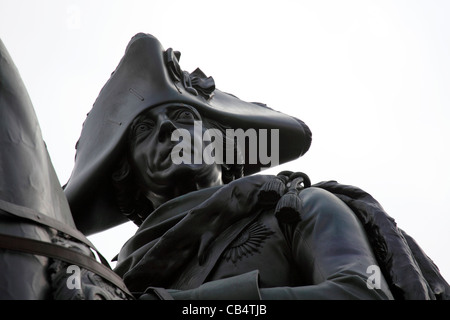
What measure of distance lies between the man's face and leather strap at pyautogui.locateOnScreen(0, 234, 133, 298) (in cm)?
299

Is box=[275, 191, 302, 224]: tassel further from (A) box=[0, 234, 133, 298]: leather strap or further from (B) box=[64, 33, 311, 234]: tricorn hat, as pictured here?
(B) box=[64, 33, 311, 234]: tricorn hat

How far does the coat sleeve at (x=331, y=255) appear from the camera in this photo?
554 cm

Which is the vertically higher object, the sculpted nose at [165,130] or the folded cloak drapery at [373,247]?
the sculpted nose at [165,130]

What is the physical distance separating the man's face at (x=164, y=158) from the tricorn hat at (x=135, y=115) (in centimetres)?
11

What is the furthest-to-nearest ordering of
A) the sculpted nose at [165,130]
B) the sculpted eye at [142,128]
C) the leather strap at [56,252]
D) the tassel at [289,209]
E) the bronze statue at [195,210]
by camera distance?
the sculpted eye at [142,128] → the sculpted nose at [165,130] → the tassel at [289,209] → the bronze statue at [195,210] → the leather strap at [56,252]

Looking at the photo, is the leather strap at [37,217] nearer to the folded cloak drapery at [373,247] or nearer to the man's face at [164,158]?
the folded cloak drapery at [373,247]

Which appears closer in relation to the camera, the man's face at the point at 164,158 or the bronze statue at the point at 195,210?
the bronze statue at the point at 195,210

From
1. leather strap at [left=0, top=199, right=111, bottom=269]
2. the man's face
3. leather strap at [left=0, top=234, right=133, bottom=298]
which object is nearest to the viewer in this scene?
leather strap at [left=0, top=234, right=133, bottom=298]

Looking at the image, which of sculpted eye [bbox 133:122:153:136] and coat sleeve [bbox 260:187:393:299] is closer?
coat sleeve [bbox 260:187:393:299]

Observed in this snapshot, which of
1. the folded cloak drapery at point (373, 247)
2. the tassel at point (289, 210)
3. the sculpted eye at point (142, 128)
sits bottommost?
the folded cloak drapery at point (373, 247)

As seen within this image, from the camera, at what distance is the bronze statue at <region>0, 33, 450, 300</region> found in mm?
5060

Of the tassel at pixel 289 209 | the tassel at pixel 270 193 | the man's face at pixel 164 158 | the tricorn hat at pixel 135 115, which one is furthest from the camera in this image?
the tricorn hat at pixel 135 115

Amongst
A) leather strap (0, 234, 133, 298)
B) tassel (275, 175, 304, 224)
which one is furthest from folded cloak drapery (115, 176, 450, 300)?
leather strap (0, 234, 133, 298)

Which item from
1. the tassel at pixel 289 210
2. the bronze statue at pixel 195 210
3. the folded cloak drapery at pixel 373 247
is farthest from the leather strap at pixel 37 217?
the tassel at pixel 289 210
